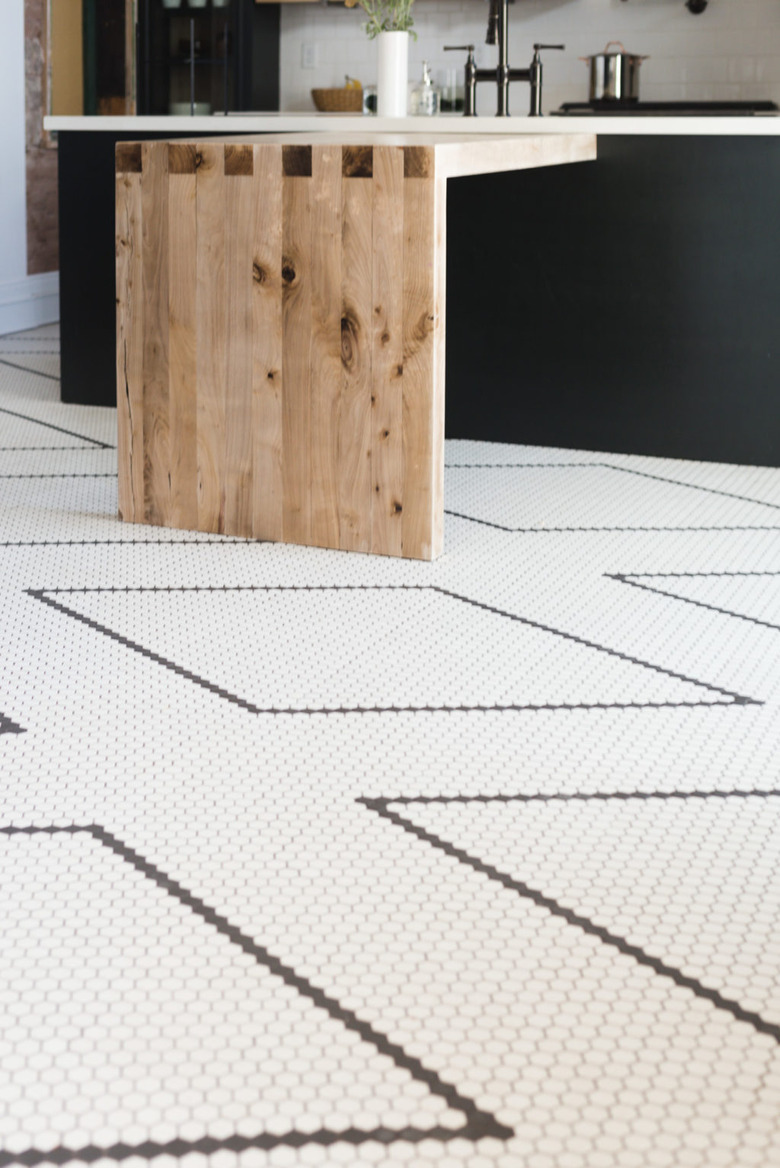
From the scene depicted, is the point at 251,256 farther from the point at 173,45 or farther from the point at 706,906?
the point at 173,45

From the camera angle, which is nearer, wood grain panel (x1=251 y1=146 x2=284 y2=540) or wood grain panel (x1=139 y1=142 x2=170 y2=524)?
wood grain panel (x1=251 y1=146 x2=284 y2=540)

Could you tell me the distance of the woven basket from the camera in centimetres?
607

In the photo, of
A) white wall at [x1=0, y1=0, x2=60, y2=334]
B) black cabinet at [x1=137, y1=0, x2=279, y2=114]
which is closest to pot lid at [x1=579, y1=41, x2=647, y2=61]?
black cabinet at [x1=137, y1=0, x2=279, y2=114]

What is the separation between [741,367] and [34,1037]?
9.41 ft

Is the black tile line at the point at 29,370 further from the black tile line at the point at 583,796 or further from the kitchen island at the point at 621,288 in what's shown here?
the black tile line at the point at 583,796

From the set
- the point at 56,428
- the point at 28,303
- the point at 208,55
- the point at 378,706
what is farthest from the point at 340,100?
the point at 378,706

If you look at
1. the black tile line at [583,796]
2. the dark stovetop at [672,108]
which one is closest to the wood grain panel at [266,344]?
the black tile line at [583,796]

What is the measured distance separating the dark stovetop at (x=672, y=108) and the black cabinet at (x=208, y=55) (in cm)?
148

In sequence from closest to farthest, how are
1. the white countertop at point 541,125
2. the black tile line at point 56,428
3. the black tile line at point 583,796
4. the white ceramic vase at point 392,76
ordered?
the black tile line at point 583,796
the white countertop at point 541,125
the white ceramic vase at point 392,76
the black tile line at point 56,428

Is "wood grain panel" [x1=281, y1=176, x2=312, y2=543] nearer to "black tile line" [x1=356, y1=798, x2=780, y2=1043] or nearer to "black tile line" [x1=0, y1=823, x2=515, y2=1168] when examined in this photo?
"black tile line" [x1=356, y1=798, x2=780, y2=1043]

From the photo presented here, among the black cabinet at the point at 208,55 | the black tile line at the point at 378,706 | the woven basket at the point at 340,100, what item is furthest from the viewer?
the black cabinet at the point at 208,55

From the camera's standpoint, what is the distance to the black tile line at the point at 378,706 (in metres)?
1.96

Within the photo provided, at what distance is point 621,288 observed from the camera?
12.1 ft

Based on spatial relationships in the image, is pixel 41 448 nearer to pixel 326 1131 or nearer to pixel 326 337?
pixel 326 337
